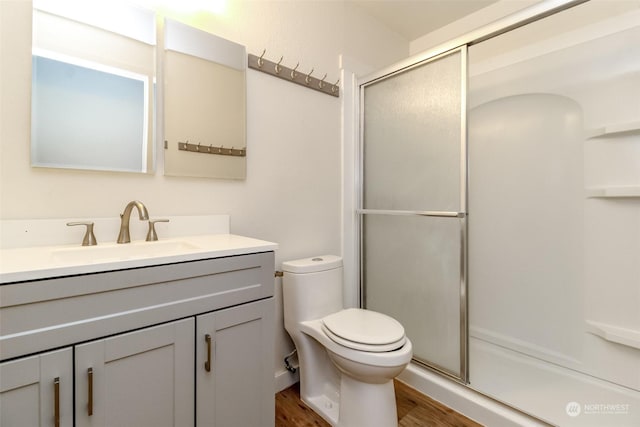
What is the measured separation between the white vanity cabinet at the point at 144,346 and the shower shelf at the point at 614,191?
1.86 metres

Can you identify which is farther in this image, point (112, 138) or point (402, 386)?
point (402, 386)

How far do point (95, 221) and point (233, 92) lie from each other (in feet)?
2.77

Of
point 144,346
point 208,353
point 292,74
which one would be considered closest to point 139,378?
point 144,346

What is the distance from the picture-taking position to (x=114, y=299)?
0.81 m

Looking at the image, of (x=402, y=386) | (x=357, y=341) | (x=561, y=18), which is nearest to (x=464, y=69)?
(x=561, y=18)

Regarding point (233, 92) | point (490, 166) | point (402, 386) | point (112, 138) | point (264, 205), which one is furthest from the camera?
point (490, 166)

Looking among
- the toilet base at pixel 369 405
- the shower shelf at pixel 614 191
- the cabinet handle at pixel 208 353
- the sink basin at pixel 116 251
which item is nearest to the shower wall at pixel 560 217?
the shower shelf at pixel 614 191

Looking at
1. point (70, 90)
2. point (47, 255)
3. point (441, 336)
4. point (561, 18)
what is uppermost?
point (561, 18)

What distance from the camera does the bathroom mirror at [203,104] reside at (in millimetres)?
1314

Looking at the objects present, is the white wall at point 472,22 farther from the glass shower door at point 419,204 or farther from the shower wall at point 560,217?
the glass shower door at point 419,204

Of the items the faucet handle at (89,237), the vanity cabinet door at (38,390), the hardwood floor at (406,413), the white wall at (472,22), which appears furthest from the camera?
the white wall at (472,22)

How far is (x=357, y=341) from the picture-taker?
1.27 metres

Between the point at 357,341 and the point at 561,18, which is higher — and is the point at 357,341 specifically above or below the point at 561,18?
below

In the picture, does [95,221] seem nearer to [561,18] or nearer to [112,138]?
[112,138]
